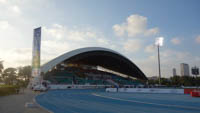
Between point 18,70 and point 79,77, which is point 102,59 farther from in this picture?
point 18,70

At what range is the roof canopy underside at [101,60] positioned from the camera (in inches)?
2652

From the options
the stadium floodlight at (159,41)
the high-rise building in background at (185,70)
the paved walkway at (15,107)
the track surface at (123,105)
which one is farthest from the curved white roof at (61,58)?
the high-rise building in background at (185,70)

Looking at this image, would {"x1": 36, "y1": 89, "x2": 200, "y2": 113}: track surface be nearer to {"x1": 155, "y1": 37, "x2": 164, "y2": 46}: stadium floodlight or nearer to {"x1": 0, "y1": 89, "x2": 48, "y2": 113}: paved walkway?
{"x1": 0, "y1": 89, "x2": 48, "y2": 113}: paved walkway

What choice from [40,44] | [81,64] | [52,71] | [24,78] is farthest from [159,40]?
[24,78]

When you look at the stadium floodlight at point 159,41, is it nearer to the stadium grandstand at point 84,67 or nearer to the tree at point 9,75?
the stadium grandstand at point 84,67

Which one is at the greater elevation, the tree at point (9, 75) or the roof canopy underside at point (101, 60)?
the roof canopy underside at point (101, 60)

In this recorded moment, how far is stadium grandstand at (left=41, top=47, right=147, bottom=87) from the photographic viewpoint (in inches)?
2562

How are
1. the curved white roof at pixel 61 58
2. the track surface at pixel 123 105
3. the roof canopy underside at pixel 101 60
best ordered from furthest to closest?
1. the roof canopy underside at pixel 101 60
2. the curved white roof at pixel 61 58
3. the track surface at pixel 123 105

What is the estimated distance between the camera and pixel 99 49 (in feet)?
240

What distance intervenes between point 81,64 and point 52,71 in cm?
2329

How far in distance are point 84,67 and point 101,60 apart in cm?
941

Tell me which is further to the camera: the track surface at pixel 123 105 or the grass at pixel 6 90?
the grass at pixel 6 90

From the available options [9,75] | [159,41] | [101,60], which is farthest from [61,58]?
[159,41]

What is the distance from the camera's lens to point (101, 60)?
8588cm
